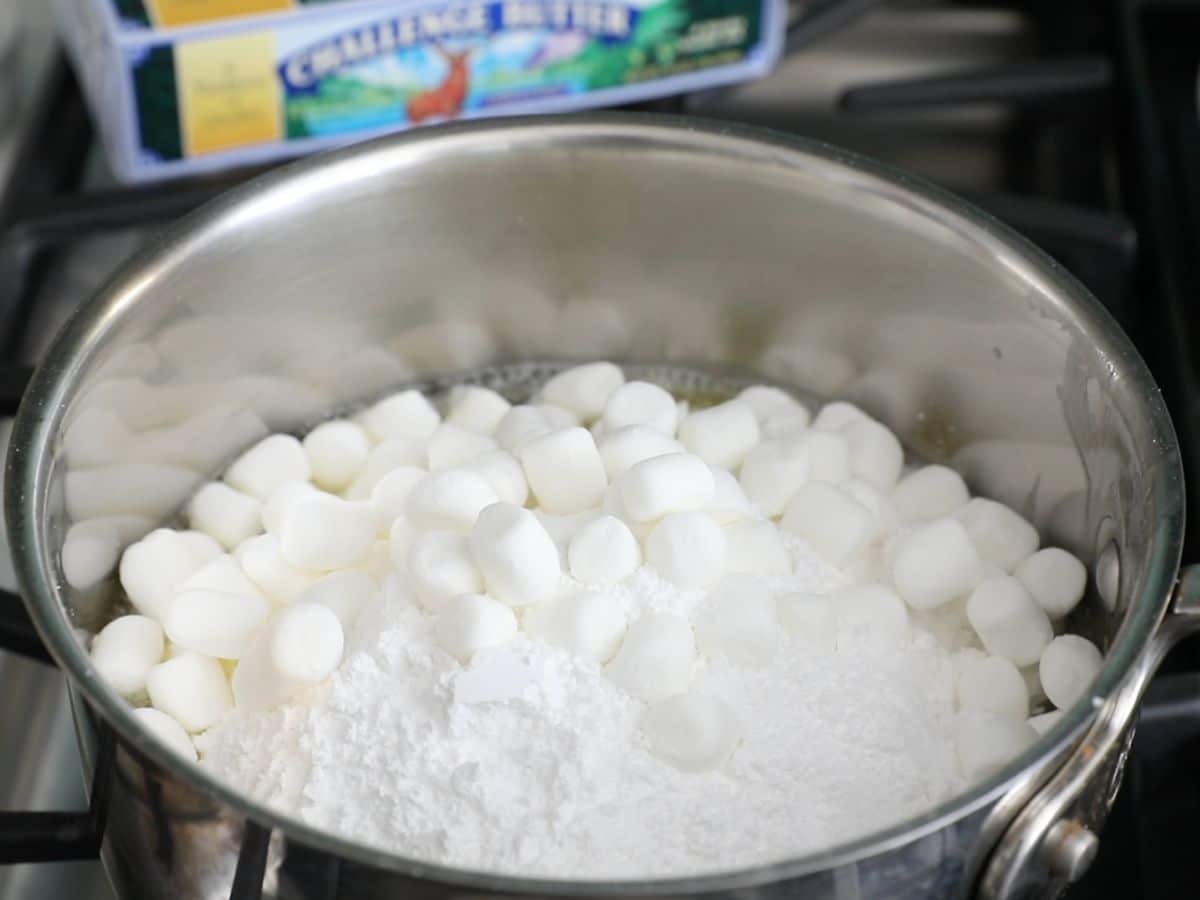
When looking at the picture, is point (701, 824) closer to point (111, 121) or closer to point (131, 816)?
point (131, 816)

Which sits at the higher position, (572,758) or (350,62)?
(350,62)

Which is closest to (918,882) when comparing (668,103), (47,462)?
(47,462)

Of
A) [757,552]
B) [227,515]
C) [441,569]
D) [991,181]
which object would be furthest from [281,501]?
[991,181]

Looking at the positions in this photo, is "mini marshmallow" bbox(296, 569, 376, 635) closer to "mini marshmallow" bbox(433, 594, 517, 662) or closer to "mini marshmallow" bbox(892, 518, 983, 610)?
"mini marshmallow" bbox(433, 594, 517, 662)

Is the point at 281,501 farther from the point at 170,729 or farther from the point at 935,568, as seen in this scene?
the point at 935,568

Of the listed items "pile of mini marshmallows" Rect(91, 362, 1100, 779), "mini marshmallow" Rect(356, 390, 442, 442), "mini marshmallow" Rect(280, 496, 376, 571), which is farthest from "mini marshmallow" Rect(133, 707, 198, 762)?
"mini marshmallow" Rect(356, 390, 442, 442)

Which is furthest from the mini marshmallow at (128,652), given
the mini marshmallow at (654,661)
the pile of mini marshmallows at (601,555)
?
the mini marshmallow at (654,661)

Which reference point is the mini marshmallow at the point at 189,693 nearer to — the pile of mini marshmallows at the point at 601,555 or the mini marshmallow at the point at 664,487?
the pile of mini marshmallows at the point at 601,555
